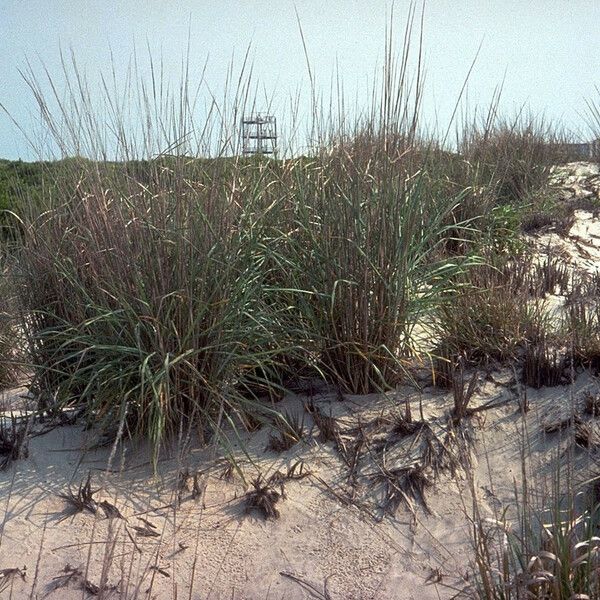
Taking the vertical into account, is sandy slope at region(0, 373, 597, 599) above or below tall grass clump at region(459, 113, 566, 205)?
below

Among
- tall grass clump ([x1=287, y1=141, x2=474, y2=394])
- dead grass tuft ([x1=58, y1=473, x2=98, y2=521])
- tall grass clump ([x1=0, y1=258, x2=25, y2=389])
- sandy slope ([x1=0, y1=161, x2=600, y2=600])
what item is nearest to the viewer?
sandy slope ([x1=0, y1=161, x2=600, y2=600])

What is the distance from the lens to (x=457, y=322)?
414 centimetres

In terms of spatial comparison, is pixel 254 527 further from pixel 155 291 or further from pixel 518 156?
pixel 518 156

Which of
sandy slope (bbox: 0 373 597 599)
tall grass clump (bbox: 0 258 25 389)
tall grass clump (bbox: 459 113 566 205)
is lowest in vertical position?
sandy slope (bbox: 0 373 597 599)

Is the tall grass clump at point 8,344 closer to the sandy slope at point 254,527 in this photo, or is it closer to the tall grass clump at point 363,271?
the sandy slope at point 254,527

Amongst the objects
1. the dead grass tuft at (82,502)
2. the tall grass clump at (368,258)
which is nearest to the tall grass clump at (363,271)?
the tall grass clump at (368,258)

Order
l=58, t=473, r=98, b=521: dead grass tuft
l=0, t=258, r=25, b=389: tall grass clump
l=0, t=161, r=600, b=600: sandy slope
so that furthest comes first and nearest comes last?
l=0, t=258, r=25, b=389: tall grass clump < l=58, t=473, r=98, b=521: dead grass tuft < l=0, t=161, r=600, b=600: sandy slope

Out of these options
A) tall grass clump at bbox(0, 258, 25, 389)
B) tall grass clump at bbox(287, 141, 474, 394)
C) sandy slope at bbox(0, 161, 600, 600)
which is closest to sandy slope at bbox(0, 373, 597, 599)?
sandy slope at bbox(0, 161, 600, 600)

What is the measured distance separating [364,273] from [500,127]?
7.89 m

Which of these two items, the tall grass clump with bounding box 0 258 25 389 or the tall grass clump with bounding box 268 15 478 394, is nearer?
the tall grass clump with bounding box 268 15 478 394

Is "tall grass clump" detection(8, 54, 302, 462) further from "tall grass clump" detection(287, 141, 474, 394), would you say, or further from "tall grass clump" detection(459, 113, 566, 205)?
"tall grass clump" detection(459, 113, 566, 205)

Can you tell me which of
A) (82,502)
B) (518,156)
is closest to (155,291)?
(82,502)

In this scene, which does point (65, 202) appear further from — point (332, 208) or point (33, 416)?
point (332, 208)

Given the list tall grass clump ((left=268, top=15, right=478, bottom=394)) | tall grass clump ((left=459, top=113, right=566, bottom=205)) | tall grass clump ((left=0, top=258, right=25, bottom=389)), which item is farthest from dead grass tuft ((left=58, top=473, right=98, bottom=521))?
tall grass clump ((left=459, top=113, right=566, bottom=205))
